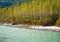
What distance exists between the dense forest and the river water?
29 centimetres

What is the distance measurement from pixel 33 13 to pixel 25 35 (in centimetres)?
53

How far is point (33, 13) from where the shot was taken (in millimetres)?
4723

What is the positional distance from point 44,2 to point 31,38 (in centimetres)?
81

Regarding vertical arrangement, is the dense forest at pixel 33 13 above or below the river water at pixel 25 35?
above

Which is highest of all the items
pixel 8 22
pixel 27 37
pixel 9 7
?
pixel 9 7

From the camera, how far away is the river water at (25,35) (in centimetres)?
455

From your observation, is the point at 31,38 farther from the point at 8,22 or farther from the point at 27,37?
the point at 8,22

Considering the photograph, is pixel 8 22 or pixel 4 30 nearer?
pixel 8 22

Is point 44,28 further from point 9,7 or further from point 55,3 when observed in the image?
point 9,7

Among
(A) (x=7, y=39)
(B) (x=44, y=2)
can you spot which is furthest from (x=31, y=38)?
(B) (x=44, y=2)

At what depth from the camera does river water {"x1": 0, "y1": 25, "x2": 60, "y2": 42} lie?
455 cm

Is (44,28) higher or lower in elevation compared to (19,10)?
lower

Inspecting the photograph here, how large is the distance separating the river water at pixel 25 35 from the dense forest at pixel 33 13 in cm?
29

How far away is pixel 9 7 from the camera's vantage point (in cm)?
473
